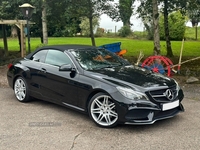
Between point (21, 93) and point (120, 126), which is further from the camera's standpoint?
point (21, 93)

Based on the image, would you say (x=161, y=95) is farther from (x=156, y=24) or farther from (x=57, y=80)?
(x=156, y=24)

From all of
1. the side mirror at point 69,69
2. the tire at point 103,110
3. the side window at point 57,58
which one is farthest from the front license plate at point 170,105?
the side window at point 57,58

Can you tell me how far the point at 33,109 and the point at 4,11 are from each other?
9.59m

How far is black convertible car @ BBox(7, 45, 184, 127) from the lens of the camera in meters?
4.69

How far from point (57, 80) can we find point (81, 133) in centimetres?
146

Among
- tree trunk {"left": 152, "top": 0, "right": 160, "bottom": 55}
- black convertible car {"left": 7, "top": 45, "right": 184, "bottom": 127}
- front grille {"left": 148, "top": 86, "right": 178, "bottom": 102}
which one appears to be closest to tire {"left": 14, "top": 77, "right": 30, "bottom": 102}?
black convertible car {"left": 7, "top": 45, "right": 184, "bottom": 127}

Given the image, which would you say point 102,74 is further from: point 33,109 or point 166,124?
point 33,109

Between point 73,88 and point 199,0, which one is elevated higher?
point 199,0

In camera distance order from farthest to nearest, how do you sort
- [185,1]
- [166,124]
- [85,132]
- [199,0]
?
[185,1]
[199,0]
[166,124]
[85,132]

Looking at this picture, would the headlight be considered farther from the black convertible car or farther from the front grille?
the front grille

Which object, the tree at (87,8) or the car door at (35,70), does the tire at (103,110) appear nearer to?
the car door at (35,70)

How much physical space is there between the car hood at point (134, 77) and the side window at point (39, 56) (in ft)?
5.12

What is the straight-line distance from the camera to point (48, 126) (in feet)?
16.4

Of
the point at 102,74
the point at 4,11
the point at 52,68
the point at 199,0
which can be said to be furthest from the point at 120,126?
the point at 4,11
